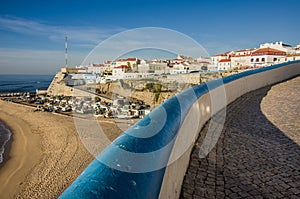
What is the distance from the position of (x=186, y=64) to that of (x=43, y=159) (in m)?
18.1

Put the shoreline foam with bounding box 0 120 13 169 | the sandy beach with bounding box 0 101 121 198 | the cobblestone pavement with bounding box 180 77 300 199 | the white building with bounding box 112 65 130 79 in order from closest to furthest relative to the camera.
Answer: the cobblestone pavement with bounding box 180 77 300 199, the sandy beach with bounding box 0 101 121 198, the shoreline foam with bounding box 0 120 13 169, the white building with bounding box 112 65 130 79

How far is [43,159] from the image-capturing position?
1369 cm

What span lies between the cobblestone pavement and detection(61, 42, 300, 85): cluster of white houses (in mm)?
10397

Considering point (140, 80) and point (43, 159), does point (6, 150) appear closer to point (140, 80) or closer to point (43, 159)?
point (43, 159)

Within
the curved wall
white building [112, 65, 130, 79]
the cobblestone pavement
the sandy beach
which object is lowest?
the sandy beach

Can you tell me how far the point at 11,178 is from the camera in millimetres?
→ 11227

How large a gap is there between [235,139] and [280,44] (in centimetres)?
5157

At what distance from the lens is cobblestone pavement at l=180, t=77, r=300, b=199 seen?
238cm

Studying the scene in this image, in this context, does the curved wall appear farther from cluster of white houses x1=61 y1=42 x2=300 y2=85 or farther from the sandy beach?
cluster of white houses x1=61 y1=42 x2=300 y2=85

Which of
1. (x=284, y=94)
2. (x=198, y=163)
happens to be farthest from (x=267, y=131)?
(x=284, y=94)

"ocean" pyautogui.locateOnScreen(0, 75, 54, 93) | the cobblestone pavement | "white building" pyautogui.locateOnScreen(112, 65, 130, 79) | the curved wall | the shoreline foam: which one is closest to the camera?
the curved wall

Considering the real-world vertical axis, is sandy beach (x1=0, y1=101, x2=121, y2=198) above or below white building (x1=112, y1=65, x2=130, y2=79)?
below

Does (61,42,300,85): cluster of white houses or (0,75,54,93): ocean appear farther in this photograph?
(0,75,54,93): ocean

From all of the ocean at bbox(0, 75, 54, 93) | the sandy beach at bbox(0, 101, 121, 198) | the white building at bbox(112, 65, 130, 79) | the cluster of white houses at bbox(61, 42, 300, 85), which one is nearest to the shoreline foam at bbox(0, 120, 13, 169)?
the sandy beach at bbox(0, 101, 121, 198)
